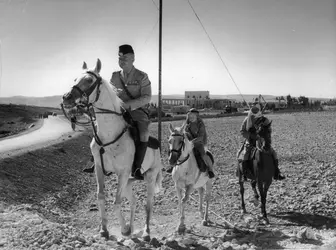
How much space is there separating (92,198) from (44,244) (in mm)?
7368

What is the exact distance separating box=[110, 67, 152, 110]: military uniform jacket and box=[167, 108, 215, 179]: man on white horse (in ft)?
9.99

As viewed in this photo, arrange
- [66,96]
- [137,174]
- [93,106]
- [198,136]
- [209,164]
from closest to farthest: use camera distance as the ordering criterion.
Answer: [66,96], [93,106], [137,174], [198,136], [209,164]

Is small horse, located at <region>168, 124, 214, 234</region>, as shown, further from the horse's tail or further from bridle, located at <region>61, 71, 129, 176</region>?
bridle, located at <region>61, 71, 129, 176</region>

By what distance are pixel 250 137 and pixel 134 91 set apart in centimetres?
489

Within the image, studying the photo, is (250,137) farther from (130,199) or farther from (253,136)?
(130,199)

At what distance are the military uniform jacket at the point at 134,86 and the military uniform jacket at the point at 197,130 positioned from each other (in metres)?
3.16

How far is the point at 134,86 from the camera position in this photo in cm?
742

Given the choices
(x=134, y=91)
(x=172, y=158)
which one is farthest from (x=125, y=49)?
(x=172, y=158)

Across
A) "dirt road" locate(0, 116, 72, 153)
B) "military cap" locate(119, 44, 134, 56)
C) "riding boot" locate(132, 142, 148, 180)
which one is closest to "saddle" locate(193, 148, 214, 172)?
"riding boot" locate(132, 142, 148, 180)

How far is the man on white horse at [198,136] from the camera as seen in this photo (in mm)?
10094

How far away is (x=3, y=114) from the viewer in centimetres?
5231

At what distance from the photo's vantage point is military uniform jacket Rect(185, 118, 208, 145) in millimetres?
10234

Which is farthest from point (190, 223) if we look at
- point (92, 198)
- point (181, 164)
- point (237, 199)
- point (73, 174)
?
point (73, 174)

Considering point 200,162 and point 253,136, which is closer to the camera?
point 200,162
